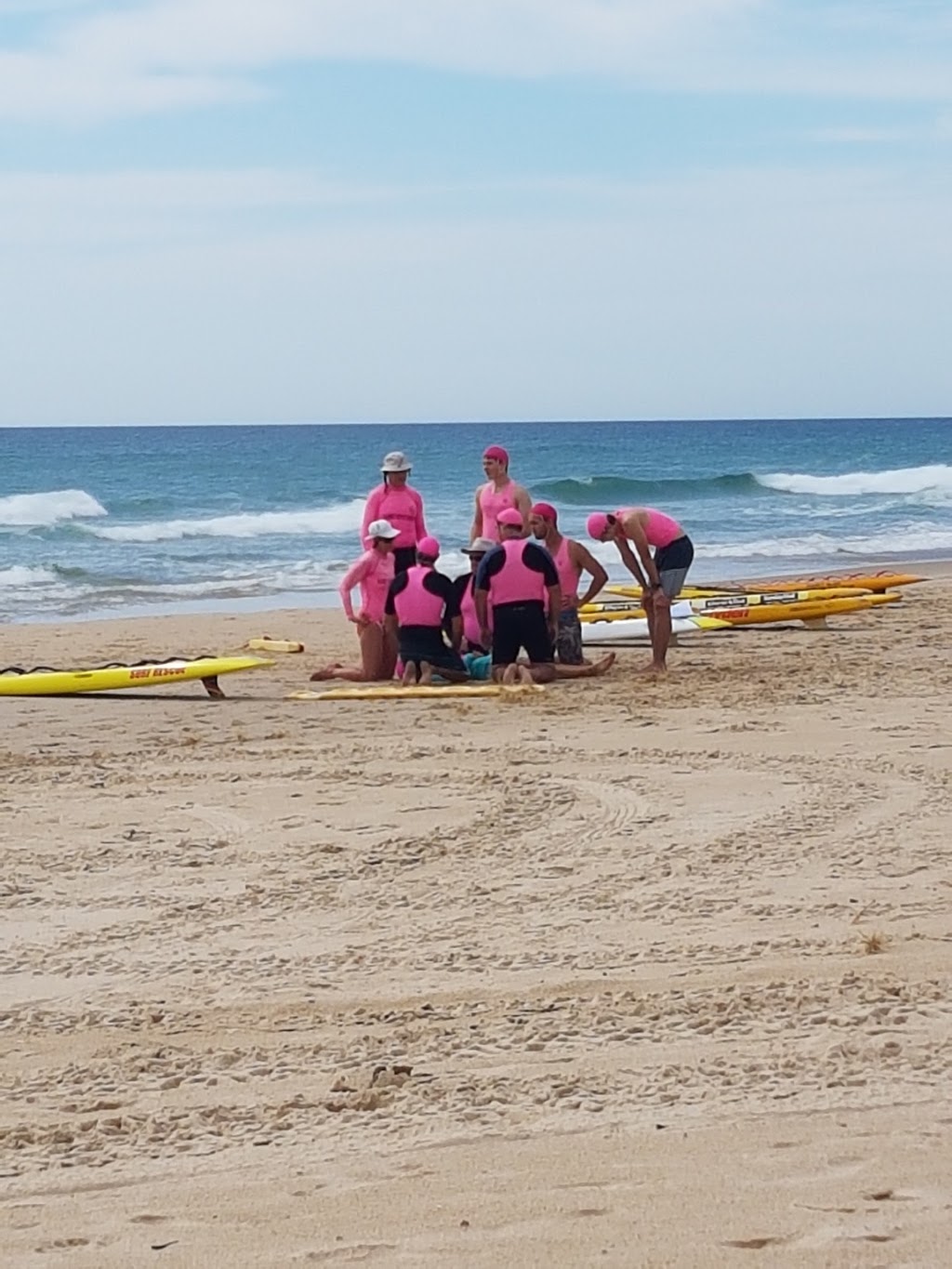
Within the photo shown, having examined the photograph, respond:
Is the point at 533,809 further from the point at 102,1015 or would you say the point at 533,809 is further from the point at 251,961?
the point at 102,1015

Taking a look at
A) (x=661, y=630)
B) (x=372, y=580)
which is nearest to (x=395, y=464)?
(x=372, y=580)

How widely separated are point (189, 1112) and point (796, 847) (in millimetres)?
2655

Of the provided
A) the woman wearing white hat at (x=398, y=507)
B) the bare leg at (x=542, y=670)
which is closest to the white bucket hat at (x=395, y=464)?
the woman wearing white hat at (x=398, y=507)

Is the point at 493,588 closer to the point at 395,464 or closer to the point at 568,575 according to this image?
the point at 568,575

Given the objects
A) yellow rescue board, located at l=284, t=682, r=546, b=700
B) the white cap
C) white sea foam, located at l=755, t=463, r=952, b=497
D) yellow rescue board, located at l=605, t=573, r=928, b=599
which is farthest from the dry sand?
white sea foam, located at l=755, t=463, r=952, b=497

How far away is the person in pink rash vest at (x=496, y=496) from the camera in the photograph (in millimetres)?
10211

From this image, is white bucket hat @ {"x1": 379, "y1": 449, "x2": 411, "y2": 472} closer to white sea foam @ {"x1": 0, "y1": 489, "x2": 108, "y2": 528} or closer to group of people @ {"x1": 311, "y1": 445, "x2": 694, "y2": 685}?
group of people @ {"x1": 311, "y1": 445, "x2": 694, "y2": 685}

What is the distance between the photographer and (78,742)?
8172 millimetres

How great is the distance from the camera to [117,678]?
376 inches

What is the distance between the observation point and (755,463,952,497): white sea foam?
42875 millimetres

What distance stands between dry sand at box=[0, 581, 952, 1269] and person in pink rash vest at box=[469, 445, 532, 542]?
8.14 ft

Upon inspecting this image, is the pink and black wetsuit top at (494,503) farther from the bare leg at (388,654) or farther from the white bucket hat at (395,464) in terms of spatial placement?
the bare leg at (388,654)

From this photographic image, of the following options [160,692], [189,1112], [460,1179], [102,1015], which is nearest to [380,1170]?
[460,1179]

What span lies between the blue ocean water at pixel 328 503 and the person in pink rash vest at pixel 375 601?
20.4ft
